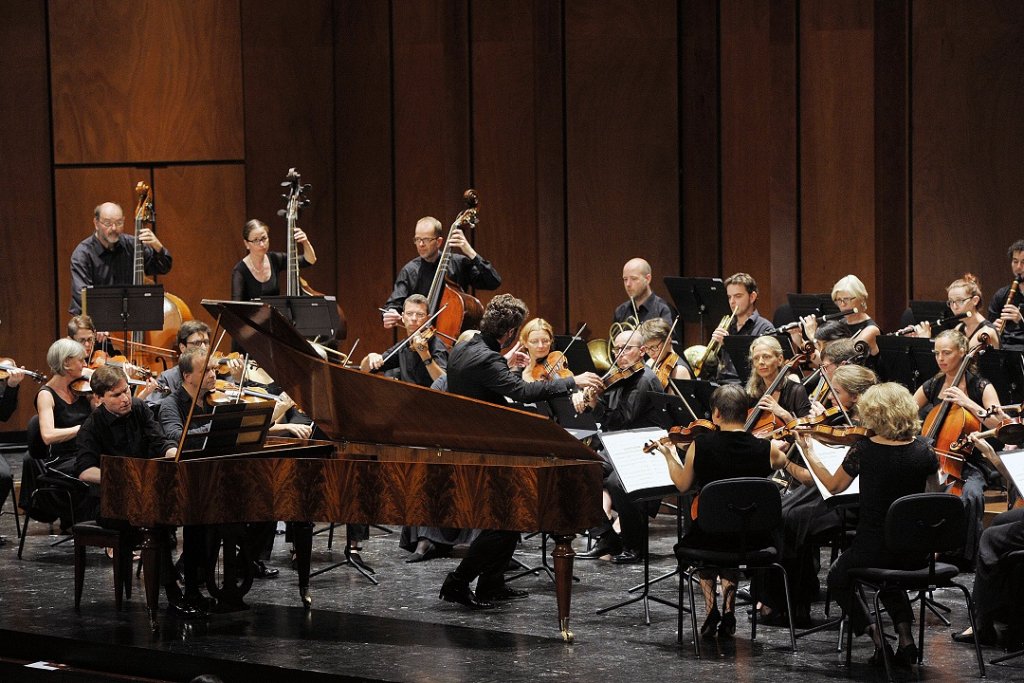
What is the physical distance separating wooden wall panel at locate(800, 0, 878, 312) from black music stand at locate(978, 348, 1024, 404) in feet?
9.88

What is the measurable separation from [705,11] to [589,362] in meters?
3.77

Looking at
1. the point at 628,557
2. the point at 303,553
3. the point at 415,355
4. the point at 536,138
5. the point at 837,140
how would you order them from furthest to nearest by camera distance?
the point at 536,138, the point at 837,140, the point at 415,355, the point at 628,557, the point at 303,553

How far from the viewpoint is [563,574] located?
5.00 metres

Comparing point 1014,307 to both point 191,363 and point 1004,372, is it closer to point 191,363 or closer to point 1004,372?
point 1004,372

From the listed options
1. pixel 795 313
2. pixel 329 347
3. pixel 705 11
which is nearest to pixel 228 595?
pixel 329 347

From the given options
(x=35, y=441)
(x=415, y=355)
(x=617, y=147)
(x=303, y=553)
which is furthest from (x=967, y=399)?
(x=617, y=147)

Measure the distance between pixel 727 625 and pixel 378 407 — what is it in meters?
1.59

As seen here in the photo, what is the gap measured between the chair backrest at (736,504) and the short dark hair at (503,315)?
1295 millimetres

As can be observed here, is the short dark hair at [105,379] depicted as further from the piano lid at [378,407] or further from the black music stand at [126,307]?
the black music stand at [126,307]

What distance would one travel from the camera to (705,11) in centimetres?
1006

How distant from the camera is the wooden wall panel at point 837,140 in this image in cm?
948

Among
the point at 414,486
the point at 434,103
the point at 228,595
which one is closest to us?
the point at 414,486

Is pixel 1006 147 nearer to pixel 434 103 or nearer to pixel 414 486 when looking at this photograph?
pixel 434 103

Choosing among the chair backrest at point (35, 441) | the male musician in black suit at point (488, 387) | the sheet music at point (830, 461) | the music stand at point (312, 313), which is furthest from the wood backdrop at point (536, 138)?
the sheet music at point (830, 461)
